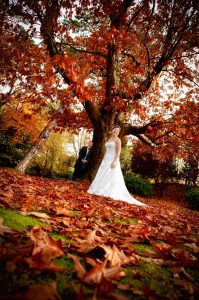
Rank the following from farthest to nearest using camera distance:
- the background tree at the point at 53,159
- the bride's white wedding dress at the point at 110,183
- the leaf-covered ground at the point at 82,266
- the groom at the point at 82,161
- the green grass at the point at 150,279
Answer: the background tree at the point at 53,159
the groom at the point at 82,161
the bride's white wedding dress at the point at 110,183
the green grass at the point at 150,279
the leaf-covered ground at the point at 82,266

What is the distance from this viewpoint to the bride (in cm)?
761

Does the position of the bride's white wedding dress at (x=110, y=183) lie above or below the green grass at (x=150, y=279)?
above

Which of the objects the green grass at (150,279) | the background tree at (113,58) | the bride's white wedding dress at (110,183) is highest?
the background tree at (113,58)

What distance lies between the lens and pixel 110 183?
7863 mm

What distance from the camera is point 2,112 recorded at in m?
20.1

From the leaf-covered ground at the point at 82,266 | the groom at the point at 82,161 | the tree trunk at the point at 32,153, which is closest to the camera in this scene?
the leaf-covered ground at the point at 82,266

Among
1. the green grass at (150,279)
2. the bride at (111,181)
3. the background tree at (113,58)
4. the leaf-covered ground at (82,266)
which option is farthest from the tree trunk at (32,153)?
the green grass at (150,279)

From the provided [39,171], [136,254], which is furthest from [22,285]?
[39,171]

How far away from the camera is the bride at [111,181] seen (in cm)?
761

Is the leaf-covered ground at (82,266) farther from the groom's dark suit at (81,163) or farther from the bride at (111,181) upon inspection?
the groom's dark suit at (81,163)

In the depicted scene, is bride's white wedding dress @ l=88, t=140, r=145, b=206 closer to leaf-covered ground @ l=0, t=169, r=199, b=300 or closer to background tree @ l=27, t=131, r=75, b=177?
leaf-covered ground @ l=0, t=169, r=199, b=300

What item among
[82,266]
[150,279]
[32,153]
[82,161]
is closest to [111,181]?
[82,161]

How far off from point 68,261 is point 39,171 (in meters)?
19.5

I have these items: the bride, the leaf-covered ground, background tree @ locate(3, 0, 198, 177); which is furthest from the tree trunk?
the leaf-covered ground
